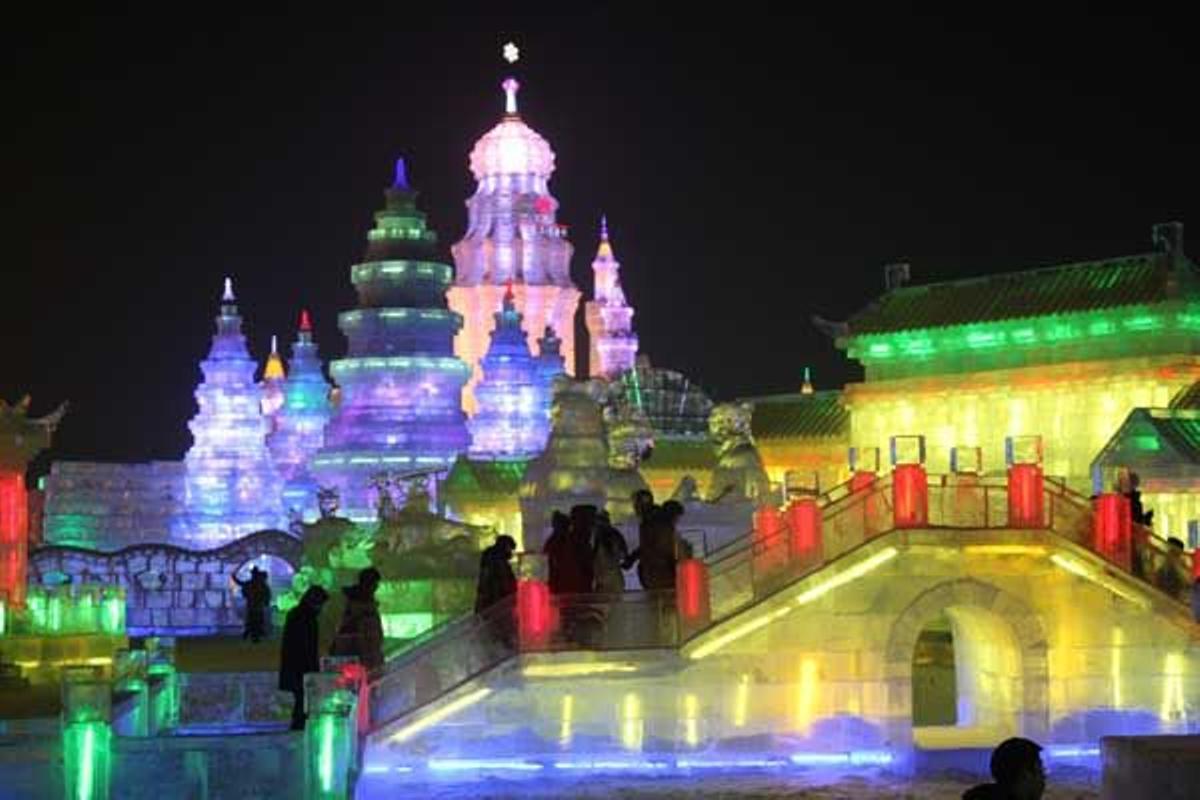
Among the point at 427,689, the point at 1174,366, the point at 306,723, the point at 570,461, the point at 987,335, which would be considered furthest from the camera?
the point at 987,335

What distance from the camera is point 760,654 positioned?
24.4 m

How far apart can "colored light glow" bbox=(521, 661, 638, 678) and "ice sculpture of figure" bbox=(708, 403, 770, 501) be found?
14.7 meters

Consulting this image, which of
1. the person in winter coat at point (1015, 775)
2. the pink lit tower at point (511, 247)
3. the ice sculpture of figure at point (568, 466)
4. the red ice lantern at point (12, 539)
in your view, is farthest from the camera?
the pink lit tower at point (511, 247)

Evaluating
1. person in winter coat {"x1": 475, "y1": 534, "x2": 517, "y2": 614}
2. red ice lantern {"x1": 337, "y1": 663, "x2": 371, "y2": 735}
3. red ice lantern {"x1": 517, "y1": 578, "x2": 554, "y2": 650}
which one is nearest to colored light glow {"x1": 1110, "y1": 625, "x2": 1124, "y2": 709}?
red ice lantern {"x1": 517, "y1": 578, "x2": 554, "y2": 650}

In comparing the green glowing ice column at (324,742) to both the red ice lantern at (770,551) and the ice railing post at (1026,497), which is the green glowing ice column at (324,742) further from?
the ice railing post at (1026,497)

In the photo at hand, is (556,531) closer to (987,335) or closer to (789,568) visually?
(789,568)

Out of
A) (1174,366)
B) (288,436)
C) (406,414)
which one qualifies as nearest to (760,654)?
(1174,366)

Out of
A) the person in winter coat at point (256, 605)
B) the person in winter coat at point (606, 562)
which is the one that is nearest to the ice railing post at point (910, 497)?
the person in winter coat at point (606, 562)

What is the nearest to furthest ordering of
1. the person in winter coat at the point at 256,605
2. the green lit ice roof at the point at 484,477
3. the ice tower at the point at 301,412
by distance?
the person in winter coat at the point at 256,605 → the green lit ice roof at the point at 484,477 → the ice tower at the point at 301,412

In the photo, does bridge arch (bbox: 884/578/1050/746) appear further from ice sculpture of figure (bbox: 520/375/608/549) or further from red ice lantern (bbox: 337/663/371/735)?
ice sculpture of figure (bbox: 520/375/608/549)

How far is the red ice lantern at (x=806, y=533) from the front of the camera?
80.1 feet

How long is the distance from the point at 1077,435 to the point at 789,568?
81.0 feet

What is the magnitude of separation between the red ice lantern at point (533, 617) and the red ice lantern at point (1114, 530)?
610 cm

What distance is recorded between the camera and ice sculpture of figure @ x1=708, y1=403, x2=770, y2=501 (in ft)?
128
